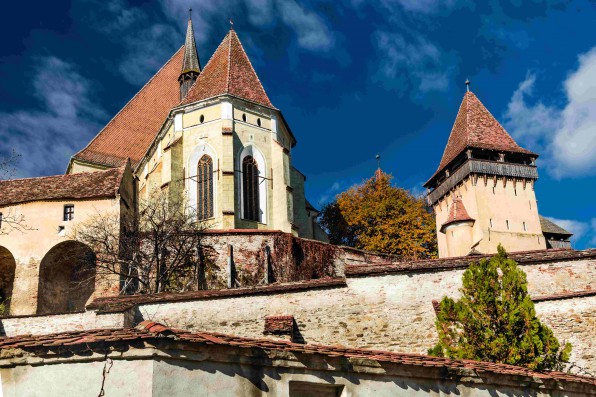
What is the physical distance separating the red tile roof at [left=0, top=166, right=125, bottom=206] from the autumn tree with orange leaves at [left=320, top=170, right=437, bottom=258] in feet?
61.0

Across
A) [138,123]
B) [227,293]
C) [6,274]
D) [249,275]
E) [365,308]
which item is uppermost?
[138,123]

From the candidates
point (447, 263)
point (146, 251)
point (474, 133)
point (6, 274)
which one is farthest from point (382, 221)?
point (447, 263)

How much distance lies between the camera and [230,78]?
4012cm

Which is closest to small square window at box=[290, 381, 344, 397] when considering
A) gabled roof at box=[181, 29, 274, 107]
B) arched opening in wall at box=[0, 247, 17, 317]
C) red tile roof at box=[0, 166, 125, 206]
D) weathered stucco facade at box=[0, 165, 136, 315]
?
weathered stucco facade at box=[0, 165, 136, 315]

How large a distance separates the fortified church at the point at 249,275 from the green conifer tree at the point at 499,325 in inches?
48.9

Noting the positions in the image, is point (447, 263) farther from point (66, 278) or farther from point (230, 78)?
point (230, 78)

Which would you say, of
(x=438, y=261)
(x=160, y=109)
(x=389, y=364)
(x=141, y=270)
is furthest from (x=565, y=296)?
(x=160, y=109)

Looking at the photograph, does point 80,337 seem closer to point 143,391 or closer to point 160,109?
point 143,391

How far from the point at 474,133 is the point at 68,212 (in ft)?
91.4

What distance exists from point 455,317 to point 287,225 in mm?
21406

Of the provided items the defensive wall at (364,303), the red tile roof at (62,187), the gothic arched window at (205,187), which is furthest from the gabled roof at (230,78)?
the defensive wall at (364,303)

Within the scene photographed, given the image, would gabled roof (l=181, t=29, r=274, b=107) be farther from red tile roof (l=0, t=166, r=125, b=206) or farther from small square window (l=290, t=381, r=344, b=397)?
small square window (l=290, t=381, r=344, b=397)

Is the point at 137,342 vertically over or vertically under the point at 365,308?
under

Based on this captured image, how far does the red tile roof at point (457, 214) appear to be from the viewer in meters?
43.0
